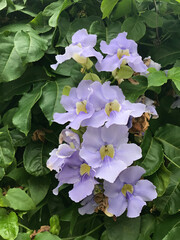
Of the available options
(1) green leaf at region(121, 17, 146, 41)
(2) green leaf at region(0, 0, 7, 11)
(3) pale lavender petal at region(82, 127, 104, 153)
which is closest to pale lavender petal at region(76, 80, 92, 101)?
(3) pale lavender petal at region(82, 127, 104, 153)

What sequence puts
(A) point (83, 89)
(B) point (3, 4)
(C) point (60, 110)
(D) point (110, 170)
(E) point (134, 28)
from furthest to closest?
(B) point (3, 4), (E) point (134, 28), (C) point (60, 110), (A) point (83, 89), (D) point (110, 170)

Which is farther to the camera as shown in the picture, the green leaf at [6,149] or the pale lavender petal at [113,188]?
the green leaf at [6,149]

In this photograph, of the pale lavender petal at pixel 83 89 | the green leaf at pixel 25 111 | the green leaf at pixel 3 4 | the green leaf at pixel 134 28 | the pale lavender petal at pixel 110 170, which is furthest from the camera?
the green leaf at pixel 3 4

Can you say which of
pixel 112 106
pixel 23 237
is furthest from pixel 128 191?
pixel 23 237

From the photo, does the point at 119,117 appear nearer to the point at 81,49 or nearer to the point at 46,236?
the point at 81,49

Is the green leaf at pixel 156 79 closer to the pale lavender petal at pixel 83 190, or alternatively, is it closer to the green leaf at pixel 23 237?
the pale lavender petal at pixel 83 190

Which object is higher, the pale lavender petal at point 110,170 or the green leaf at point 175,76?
the green leaf at point 175,76

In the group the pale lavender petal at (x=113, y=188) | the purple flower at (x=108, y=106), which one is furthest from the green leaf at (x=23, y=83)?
the pale lavender petal at (x=113, y=188)
